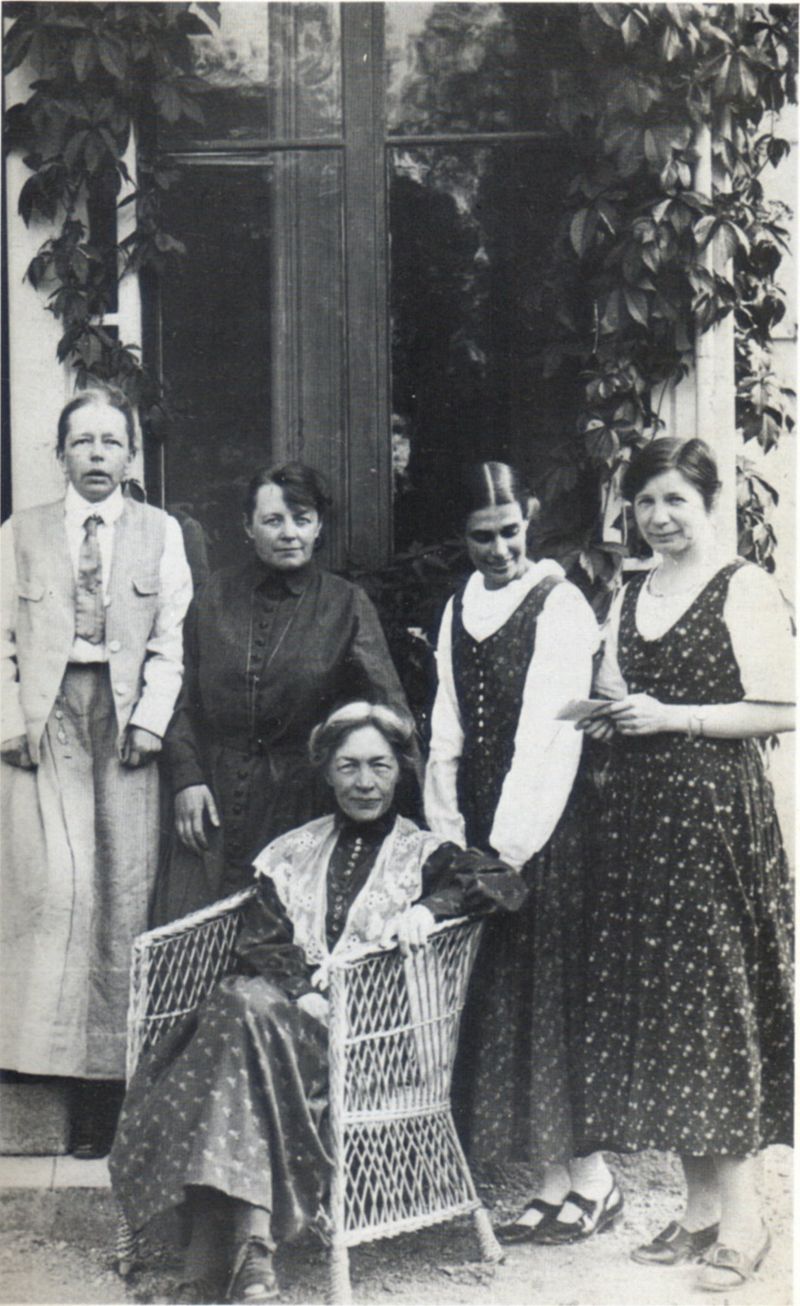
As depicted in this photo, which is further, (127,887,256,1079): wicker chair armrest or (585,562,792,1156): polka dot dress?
(127,887,256,1079): wicker chair armrest

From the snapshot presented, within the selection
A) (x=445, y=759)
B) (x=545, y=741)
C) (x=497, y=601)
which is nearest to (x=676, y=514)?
(x=497, y=601)

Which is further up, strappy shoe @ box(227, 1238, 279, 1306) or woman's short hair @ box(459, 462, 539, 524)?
woman's short hair @ box(459, 462, 539, 524)

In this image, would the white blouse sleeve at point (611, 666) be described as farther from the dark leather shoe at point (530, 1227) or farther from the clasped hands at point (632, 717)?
the dark leather shoe at point (530, 1227)

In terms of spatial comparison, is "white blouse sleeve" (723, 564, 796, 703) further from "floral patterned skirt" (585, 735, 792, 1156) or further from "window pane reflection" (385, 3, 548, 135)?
"window pane reflection" (385, 3, 548, 135)

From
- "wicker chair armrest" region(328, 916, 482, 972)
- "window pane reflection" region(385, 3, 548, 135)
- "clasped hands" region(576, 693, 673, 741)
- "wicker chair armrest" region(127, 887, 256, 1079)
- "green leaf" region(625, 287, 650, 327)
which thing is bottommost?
"wicker chair armrest" region(127, 887, 256, 1079)

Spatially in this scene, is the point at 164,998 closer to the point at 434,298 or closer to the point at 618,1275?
the point at 618,1275

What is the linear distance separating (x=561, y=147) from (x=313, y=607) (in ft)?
5.17

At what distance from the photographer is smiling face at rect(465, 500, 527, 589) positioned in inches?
143

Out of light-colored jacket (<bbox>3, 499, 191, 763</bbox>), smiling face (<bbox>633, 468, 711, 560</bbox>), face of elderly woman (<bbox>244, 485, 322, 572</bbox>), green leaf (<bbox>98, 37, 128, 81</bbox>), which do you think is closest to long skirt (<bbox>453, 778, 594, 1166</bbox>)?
smiling face (<bbox>633, 468, 711, 560</bbox>)

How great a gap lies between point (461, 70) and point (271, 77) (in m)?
0.55

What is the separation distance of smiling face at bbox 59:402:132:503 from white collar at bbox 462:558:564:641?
3.21ft

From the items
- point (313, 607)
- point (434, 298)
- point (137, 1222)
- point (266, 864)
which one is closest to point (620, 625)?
point (313, 607)

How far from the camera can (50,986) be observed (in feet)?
12.8

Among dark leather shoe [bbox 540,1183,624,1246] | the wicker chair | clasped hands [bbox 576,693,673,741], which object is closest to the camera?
the wicker chair
